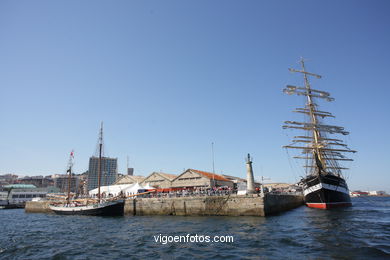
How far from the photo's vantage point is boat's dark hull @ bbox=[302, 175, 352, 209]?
37.6m

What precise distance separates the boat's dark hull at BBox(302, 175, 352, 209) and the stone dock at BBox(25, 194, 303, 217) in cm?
434

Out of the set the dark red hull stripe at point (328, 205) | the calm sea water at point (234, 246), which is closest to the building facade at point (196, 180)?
the dark red hull stripe at point (328, 205)

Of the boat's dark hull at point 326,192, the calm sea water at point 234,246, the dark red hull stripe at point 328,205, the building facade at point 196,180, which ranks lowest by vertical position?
the dark red hull stripe at point 328,205

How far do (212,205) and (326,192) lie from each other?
20.8 m

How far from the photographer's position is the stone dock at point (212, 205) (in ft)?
91.7

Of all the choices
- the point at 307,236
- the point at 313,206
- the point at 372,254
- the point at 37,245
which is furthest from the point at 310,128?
the point at 37,245

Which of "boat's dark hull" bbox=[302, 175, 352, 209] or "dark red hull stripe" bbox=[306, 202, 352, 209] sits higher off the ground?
"boat's dark hull" bbox=[302, 175, 352, 209]

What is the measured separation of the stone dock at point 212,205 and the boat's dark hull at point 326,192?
14.2 feet

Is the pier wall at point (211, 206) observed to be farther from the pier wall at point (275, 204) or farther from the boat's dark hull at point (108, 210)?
the boat's dark hull at point (108, 210)

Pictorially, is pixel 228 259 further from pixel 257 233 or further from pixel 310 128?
pixel 310 128

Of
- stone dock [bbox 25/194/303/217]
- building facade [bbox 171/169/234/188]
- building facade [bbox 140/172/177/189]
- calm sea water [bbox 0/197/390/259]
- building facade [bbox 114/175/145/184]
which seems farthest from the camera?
building facade [bbox 114/175/145/184]

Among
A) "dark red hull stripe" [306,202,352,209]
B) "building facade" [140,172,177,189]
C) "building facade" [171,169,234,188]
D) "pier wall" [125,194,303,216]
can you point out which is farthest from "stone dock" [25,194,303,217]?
"building facade" [140,172,177,189]

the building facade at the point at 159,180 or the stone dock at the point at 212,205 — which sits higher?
the building facade at the point at 159,180

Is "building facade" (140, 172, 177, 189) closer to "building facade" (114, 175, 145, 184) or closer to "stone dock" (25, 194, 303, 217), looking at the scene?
"building facade" (114, 175, 145, 184)
